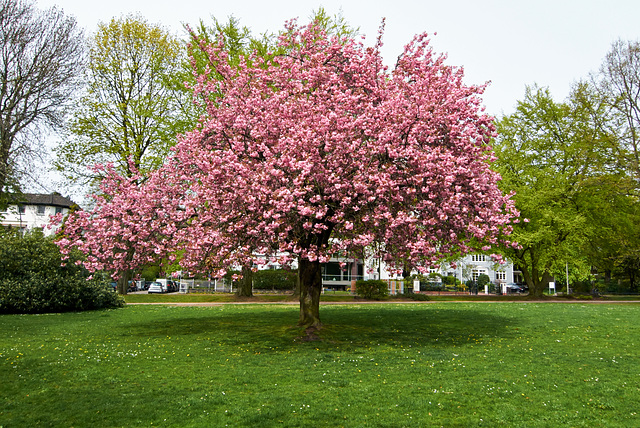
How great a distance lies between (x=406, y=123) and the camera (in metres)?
14.8

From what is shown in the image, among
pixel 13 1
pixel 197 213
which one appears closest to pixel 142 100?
pixel 13 1

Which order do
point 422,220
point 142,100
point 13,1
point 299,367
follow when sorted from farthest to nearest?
1. point 142,100
2. point 13,1
3. point 422,220
4. point 299,367

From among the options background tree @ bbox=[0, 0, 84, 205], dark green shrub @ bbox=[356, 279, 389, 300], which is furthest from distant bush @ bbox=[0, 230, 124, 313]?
dark green shrub @ bbox=[356, 279, 389, 300]

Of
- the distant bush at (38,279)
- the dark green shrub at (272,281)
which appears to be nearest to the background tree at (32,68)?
the distant bush at (38,279)

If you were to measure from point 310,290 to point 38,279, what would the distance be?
17.2 metres

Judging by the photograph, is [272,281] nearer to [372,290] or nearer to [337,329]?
[372,290]

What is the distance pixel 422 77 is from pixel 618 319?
584 inches

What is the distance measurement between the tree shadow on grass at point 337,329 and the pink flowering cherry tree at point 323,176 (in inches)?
66.4

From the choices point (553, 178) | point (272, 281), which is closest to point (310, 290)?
point (553, 178)

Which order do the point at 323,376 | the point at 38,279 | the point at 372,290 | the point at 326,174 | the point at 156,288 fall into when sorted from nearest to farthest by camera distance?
the point at 323,376, the point at 326,174, the point at 38,279, the point at 372,290, the point at 156,288

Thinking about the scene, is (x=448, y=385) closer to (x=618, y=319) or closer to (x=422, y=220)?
(x=422, y=220)

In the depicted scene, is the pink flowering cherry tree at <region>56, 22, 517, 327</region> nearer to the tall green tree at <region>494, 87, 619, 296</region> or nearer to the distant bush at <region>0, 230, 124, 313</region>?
the distant bush at <region>0, 230, 124, 313</region>

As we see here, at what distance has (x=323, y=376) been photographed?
1057cm

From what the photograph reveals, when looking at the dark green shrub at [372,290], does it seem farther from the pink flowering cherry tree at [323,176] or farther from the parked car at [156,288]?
the parked car at [156,288]
